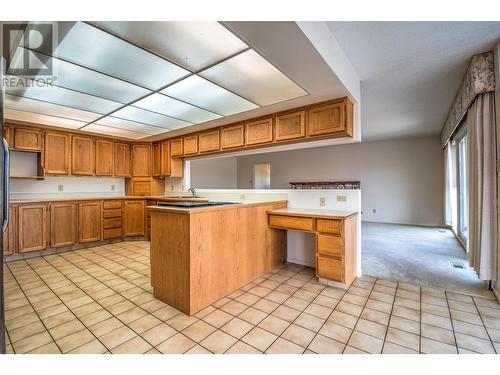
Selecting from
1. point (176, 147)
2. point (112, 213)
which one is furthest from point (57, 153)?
point (176, 147)

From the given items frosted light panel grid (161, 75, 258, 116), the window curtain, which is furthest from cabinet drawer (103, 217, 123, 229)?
the window curtain

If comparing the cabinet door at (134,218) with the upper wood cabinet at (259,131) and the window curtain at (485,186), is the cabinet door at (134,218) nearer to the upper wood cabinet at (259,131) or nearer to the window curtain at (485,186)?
the upper wood cabinet at (259,131)

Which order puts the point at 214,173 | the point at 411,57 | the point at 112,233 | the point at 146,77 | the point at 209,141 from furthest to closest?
1. the point at 214,173
2. the point at 112,233
3. the point at 209,141
4. the point at 411,57
5. the point at 146,77

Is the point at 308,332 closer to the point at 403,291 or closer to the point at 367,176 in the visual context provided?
the point at 403,291

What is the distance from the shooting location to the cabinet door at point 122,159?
486 cm

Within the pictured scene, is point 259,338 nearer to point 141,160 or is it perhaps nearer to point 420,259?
point 420,259

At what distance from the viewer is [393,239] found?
15.5 feet

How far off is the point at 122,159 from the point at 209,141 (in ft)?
7.32

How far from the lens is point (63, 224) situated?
153 inches

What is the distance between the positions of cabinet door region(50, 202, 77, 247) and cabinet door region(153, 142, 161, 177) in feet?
5.24
